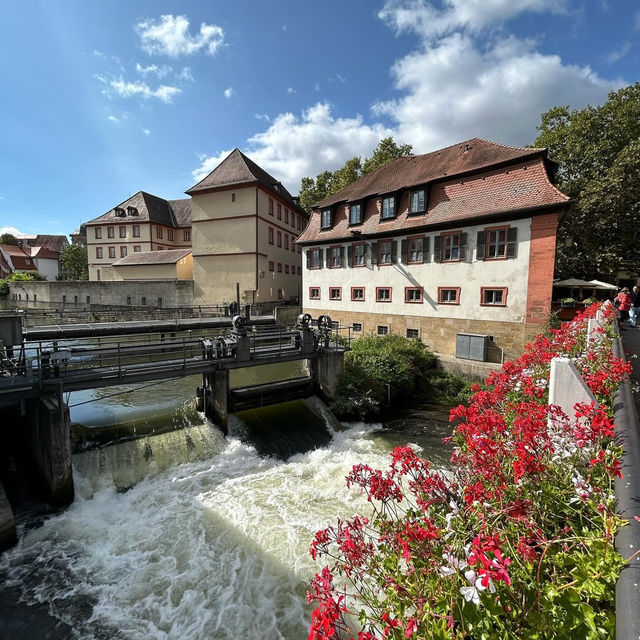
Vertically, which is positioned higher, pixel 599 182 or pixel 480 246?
pixel 599 182

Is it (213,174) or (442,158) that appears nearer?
(442,158)

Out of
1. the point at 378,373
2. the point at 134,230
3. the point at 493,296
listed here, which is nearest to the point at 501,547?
the point at 378,373

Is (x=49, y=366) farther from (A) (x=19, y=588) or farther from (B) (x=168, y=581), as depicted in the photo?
(B) (x=168, y=581)

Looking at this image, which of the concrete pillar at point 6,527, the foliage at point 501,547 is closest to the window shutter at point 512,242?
the foliage at point 501,547

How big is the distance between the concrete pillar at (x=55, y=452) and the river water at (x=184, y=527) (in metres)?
0.43

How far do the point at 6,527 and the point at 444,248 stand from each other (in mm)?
19489

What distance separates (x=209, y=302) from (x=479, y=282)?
2500 cm

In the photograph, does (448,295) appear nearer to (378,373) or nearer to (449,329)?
(449,329)

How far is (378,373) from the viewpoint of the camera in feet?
51.3

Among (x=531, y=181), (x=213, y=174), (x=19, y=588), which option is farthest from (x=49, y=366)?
(x=213, y=174)

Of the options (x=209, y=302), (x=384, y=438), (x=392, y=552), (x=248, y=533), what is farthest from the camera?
(x=209, y=302)

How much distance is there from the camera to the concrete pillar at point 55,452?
26.2 feet

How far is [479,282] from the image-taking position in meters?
17.9

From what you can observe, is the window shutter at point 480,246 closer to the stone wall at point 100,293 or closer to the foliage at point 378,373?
the foliage at point 378,373
